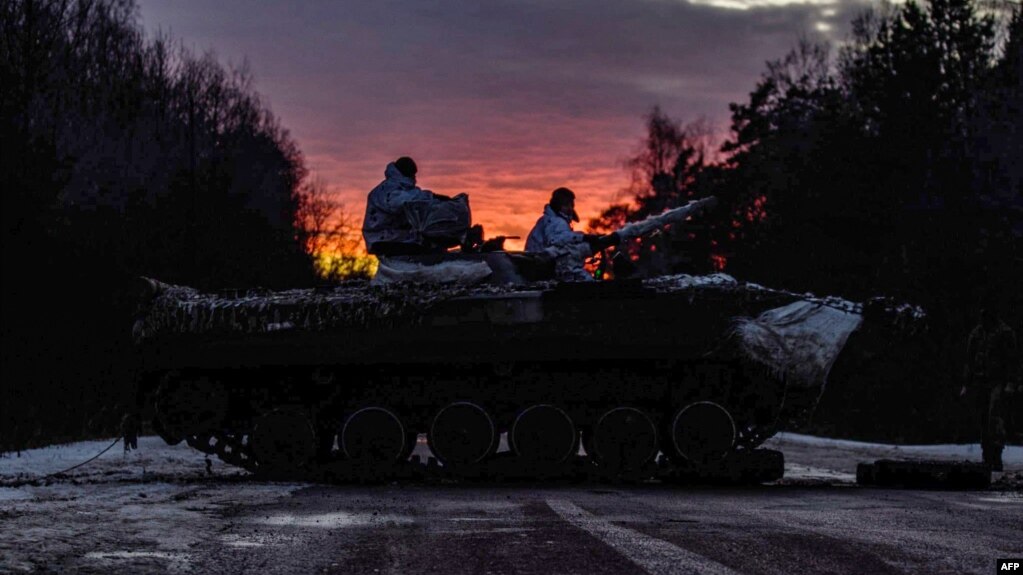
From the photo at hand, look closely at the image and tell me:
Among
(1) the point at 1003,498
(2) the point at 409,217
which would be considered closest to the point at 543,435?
(2) the point at 409,217

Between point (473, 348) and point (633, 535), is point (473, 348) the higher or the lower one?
the higher one

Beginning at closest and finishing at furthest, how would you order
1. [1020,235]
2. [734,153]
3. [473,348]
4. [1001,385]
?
[473,348] → [1001,385] → [1020,235] → [734,153]

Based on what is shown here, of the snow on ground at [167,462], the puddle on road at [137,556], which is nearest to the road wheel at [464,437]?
the snow on ground at [167,462]

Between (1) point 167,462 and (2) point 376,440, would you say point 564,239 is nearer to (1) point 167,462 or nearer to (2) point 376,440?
(2) point 376,440

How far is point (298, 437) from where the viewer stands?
1526 cm

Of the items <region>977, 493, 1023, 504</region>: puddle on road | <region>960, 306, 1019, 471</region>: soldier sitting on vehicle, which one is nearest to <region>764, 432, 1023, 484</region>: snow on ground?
<region>960, 306, 1019, 471</region>: soldier sitting on vehicle

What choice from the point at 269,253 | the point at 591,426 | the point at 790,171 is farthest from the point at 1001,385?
the point at 790,171

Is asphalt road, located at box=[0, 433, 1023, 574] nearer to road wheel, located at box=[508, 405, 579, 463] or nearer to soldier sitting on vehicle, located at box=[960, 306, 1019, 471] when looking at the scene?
road wheel, located at box=[508, 405, 579, 463]

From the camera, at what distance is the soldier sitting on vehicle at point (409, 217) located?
1591cm

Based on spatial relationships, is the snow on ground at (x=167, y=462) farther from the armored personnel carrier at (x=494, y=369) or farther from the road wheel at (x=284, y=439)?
the armored personnel carrier at (x=494, y=369)

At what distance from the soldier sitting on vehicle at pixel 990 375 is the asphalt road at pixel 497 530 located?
484 cm

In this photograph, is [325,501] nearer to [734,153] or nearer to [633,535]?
[633,535]

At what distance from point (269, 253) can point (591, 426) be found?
24.4m

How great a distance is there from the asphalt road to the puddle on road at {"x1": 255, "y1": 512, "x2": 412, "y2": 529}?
0.05 feet
